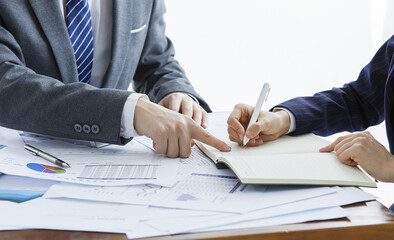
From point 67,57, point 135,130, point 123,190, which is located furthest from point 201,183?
point 67,57

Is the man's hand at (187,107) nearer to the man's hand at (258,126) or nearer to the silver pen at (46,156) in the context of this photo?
the man's hand at (258,126)

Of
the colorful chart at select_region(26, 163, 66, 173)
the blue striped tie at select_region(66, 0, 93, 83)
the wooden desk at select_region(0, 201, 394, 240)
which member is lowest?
the colorful chart at select_region(26, 163, 66, 173)

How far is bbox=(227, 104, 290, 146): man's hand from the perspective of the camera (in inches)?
40.3

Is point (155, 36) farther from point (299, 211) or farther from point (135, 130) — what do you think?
point (299, 211)

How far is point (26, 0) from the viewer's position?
1227 millimetres

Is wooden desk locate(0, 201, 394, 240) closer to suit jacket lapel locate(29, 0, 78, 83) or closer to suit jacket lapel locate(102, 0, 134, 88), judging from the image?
suit jacket lapel locate(29, 0, 78, 83)

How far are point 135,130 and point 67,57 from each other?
47cm

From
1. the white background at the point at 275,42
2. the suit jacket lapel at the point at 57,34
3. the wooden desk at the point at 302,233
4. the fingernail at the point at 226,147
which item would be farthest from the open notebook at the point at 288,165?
the white background at the point at 275,42

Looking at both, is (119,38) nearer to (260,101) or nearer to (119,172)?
(260,101)

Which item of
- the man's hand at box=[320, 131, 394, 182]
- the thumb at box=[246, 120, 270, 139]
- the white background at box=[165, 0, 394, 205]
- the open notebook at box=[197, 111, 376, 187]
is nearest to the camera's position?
the open notebook at box=[197, 111, 376, 187]

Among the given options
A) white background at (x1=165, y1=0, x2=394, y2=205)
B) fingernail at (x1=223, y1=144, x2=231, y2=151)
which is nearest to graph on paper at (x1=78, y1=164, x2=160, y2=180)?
fingernail at (x1=223, y1=144, x2=231, y2=151)

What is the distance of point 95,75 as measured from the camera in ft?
4.80

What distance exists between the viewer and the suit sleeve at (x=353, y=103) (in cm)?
121

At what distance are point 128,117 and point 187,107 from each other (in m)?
0.32
